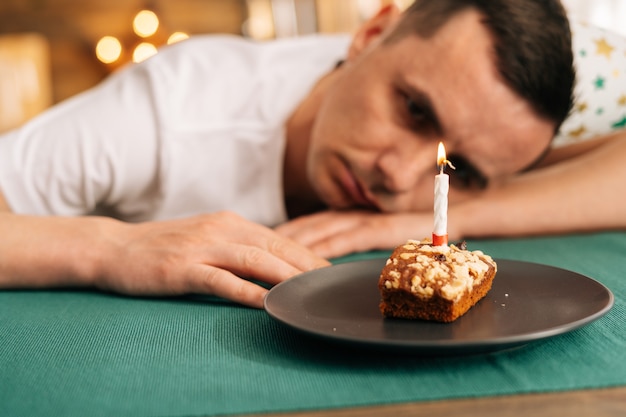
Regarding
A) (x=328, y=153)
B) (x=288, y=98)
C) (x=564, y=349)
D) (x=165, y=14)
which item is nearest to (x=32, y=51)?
(x=165, y=14)

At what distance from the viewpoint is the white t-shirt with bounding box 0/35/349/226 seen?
1.27m

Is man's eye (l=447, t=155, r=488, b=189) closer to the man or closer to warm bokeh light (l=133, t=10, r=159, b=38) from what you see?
the man

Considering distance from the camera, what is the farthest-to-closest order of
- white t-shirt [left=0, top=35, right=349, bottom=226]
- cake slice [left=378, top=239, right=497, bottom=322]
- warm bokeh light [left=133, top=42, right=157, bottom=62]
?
warm bokeh light [left=133, top=42, right=157, bottom=62] → white t-shirt [left=0, top=35, right=349, bottom=226] → cake slice [left=378, top=239, right=497, bottom=322]

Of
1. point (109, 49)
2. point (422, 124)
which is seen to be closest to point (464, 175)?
point (422, 124)

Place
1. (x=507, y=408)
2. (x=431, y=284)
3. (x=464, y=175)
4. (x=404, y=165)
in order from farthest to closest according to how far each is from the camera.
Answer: (x=464, y=175)
(x=404, y=165)
(x=431, y=284)
(x=507, y=408)

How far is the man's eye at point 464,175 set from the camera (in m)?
1.24

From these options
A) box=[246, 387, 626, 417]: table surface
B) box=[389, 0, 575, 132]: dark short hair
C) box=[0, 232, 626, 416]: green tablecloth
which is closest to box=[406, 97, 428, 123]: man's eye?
box=[389, 0, 575, 132]: dark short hair

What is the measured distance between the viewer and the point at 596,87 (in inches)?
60.3

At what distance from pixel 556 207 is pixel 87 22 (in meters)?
3.73

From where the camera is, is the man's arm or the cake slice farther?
the man's arm

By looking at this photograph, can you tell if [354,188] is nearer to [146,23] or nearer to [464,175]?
[464,175]

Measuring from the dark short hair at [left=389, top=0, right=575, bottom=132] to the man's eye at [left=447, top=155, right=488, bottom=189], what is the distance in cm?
15

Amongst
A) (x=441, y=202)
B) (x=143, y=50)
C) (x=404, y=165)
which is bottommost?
(x=143, y=50)

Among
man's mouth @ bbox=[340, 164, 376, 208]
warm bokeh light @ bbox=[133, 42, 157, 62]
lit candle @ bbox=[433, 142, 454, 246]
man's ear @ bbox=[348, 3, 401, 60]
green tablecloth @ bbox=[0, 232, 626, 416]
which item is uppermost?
man's ear @ bbox=[348, 3, 401, 60]
